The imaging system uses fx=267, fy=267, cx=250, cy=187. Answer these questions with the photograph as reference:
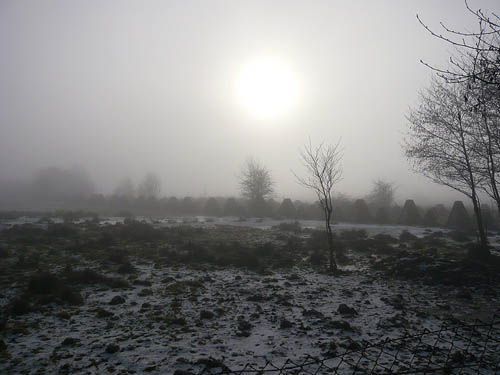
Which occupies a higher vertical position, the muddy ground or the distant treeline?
the distant treeline

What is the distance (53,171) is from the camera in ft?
219

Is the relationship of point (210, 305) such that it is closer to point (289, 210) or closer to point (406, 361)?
point (406, 361)

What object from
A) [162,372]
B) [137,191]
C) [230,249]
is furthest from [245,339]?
[137,191]

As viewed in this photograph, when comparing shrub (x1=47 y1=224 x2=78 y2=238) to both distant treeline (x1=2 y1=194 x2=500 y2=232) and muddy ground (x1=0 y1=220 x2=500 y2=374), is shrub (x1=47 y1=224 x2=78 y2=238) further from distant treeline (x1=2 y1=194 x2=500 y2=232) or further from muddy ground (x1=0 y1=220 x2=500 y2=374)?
distant treeline (x1=2 y1=194 x2=500 y2=232)

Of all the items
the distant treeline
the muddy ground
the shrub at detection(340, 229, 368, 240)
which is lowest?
the muddy ground

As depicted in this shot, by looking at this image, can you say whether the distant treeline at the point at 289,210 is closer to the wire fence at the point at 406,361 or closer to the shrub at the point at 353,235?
the shrub at the point at 353,235

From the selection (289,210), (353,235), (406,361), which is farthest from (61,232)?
(289,210)

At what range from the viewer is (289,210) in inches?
1575

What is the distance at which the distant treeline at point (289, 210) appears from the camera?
27.0 meters

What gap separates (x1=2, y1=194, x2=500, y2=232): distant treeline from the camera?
27047mm

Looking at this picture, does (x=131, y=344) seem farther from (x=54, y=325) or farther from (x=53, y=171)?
(x=53, y=171)

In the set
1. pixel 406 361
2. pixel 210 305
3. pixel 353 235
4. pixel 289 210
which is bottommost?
pixel 210 305

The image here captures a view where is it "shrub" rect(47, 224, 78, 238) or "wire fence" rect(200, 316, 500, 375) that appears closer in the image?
"wire fence" rect(200, 316, 500, 375)

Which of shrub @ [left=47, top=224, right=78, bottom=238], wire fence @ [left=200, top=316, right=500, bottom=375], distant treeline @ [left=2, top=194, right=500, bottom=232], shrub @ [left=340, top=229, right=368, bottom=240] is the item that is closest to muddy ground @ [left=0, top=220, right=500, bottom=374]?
wire fence @ [left=200, top=316, right=500, bottom=375]
